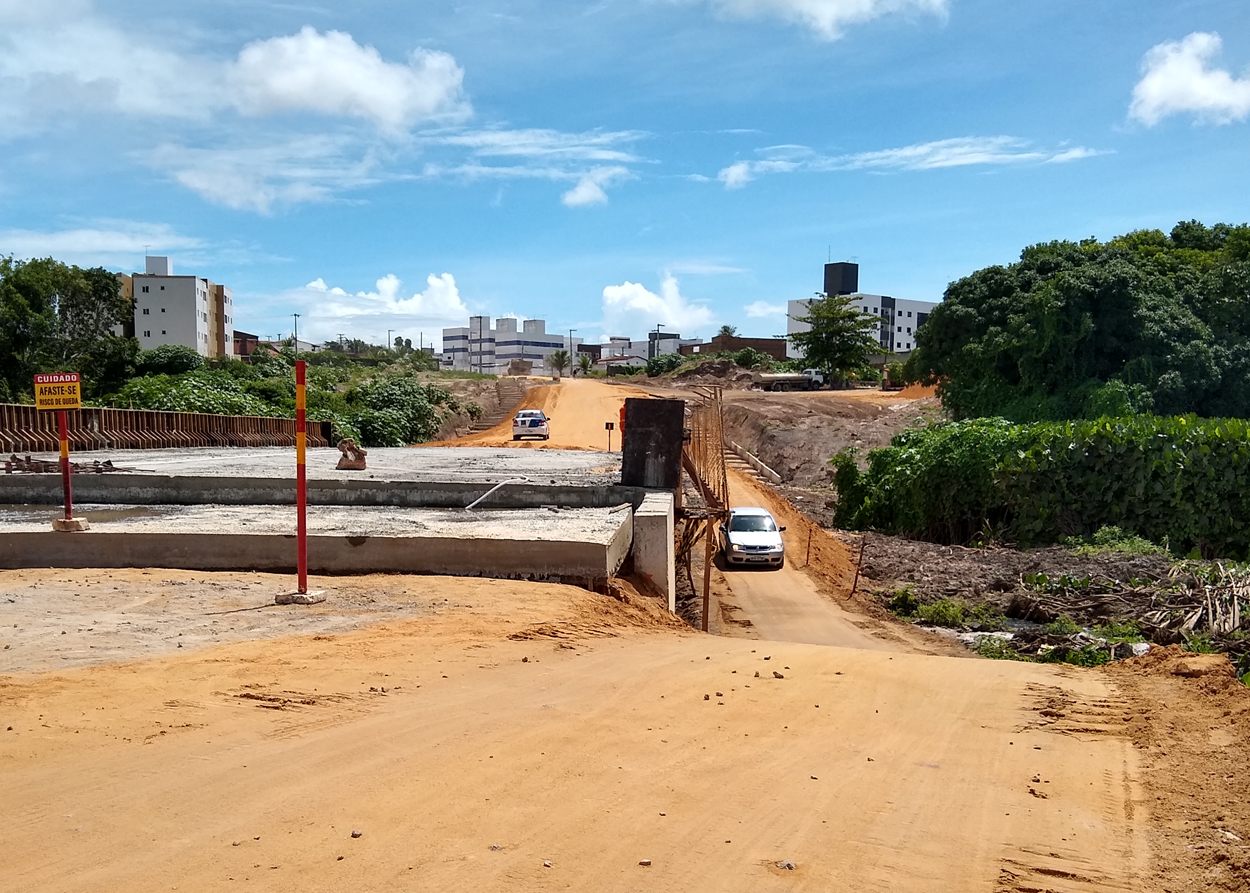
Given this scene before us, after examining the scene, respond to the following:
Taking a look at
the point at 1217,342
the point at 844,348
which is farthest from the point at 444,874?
the point at 844,348

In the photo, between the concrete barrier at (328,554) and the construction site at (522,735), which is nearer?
the construction site at (522,735)

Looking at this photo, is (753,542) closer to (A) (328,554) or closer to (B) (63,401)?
(A) (328,554)

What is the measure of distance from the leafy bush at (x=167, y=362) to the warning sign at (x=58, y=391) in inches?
1626

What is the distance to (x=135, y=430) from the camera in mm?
29562

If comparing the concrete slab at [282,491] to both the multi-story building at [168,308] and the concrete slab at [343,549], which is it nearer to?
the concrete slab at [343,549]

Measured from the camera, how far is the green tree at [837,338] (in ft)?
255

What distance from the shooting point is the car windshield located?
2398 centimetres

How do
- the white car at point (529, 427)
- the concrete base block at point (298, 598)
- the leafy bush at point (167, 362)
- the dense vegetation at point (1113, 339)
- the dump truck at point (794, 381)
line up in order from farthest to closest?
the dump truck at point (794, 381) < the leafy bush at point (167, 362) < the white car at point (529, 427) < the dense vegetation at point (1113, 339) < the concrete base block at point (298, 598)

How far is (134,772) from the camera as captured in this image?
5.27m

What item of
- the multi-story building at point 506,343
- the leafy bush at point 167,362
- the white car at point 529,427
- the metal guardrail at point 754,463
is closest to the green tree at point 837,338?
the metal guardrail at point 754,463

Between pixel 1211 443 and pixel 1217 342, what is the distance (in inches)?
513

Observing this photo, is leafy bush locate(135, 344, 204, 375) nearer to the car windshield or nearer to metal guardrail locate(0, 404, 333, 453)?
metal guardrail locate(0, 404, 333, 453)

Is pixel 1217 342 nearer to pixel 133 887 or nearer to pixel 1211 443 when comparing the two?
pixel 1211 443

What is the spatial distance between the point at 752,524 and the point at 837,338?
5710 centimetres
